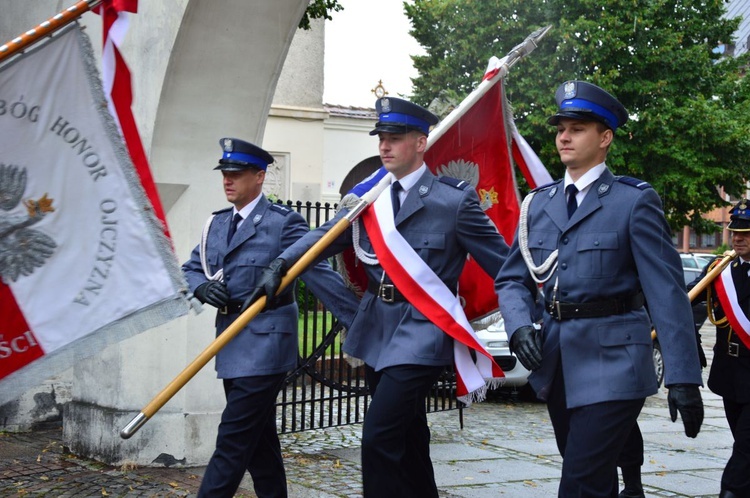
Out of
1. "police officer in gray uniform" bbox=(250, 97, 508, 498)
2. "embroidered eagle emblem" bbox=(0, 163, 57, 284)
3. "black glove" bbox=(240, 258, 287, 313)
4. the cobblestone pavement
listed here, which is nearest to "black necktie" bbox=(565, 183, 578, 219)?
"police officer in gray uniform" bbox=(250, 97, 508, 498)

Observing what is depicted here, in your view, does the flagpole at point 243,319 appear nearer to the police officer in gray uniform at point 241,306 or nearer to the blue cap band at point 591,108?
the police officer in gray uniform at point 241,306

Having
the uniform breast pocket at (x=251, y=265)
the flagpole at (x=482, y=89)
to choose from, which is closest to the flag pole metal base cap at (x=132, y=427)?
the uniform breast pocket at (x=251, y=265)

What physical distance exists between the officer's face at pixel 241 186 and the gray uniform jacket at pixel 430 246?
592 mm

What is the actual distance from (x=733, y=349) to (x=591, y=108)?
2.88 metres

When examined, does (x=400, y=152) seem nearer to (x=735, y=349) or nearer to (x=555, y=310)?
(x=555, y=310)

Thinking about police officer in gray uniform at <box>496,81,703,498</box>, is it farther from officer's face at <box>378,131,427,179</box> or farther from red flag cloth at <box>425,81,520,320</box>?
red flag cloth at <box>425,81,520,320</box>

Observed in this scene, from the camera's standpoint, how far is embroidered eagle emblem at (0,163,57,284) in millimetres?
4176

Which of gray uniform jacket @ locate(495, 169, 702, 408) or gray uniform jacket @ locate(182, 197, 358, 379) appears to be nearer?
gray uniform jacket @ locate(495, 169, 702, 408)

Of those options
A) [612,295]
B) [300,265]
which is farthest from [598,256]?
[300,265]

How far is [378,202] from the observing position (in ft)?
17.6

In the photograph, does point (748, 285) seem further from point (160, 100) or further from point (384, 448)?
point (160, 100)

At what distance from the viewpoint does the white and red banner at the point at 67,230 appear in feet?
13.7

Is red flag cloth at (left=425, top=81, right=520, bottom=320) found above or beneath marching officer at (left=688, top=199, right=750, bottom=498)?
above

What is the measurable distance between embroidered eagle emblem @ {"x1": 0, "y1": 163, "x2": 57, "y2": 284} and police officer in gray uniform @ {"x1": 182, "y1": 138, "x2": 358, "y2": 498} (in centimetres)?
127
